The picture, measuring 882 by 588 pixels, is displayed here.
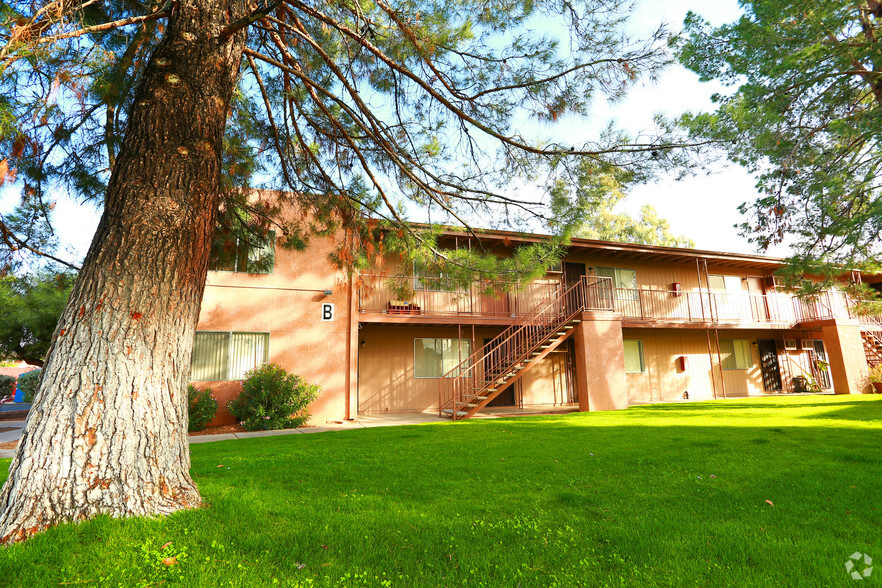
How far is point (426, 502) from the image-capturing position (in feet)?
12.5

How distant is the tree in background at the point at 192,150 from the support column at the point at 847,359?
14541 mm

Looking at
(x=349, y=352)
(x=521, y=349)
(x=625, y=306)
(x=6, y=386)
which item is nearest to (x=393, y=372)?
(x=349, y=352)

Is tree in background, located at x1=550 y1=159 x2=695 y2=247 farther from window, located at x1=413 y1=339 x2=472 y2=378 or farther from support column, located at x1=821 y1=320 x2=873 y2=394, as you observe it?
support column, located at x1=821 y1=320 x2=873 y2=394

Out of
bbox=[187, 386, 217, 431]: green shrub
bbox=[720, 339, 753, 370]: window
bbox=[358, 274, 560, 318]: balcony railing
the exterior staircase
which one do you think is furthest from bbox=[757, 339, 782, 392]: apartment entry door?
bbox=[187, 386, 217, 431]: green shrub

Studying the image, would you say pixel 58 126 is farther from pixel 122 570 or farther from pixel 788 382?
pixel 788 382

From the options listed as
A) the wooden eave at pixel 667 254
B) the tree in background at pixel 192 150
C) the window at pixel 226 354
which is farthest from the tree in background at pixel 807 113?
the window at pixel 226 354

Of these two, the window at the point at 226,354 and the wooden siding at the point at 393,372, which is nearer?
the window at the point at 226,354

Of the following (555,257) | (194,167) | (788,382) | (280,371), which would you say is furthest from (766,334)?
(194,167)

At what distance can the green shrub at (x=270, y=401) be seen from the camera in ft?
34.0

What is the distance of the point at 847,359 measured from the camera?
15.3 m

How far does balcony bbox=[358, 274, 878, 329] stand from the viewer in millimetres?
13117

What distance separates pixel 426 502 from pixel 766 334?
1859cm

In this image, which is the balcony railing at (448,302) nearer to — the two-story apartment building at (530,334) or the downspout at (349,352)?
the two-story apartment building at (530,334)

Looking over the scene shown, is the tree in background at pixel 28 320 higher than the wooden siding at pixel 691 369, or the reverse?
the tree in background at pixel 28 320
